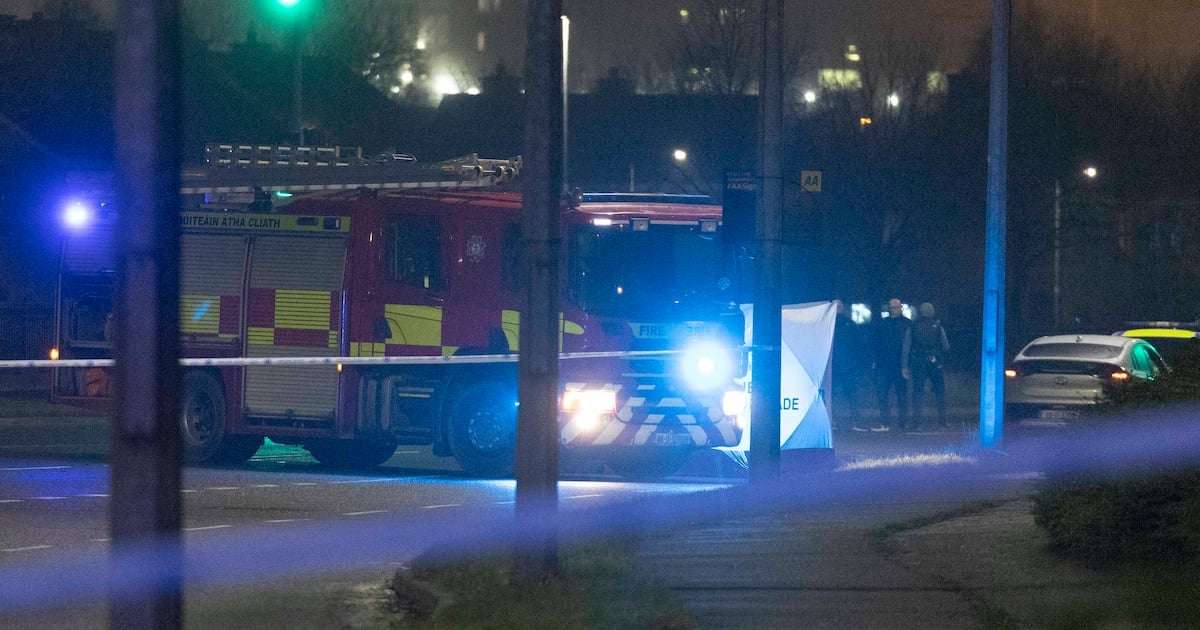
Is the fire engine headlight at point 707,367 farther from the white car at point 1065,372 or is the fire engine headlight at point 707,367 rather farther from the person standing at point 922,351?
the person standing at point 922,351

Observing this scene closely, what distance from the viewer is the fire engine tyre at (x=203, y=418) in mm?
16156

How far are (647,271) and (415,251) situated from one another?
236 cm

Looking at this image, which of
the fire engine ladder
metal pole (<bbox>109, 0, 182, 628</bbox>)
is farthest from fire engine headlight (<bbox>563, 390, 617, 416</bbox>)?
metal pole (<bbox>109, 0, 182, 628</bbox>)

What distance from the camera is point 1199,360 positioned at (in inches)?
355

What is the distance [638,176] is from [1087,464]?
126ft

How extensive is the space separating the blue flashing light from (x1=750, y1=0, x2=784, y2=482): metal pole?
7.80 metres

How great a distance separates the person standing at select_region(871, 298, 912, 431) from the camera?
2292 cm

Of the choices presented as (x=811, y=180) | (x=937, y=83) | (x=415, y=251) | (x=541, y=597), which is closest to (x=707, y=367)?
(x=811, y=180)

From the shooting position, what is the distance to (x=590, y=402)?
611 inches

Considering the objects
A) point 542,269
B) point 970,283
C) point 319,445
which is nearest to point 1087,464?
point 542,269

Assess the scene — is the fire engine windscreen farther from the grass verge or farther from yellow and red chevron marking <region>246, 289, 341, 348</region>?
the grass verge

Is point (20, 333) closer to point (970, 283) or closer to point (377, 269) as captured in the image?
point (377, 269)

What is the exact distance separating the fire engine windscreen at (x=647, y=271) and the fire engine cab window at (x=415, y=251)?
1383mm

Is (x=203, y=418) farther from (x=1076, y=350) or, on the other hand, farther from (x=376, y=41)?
(x=376, y=41)
